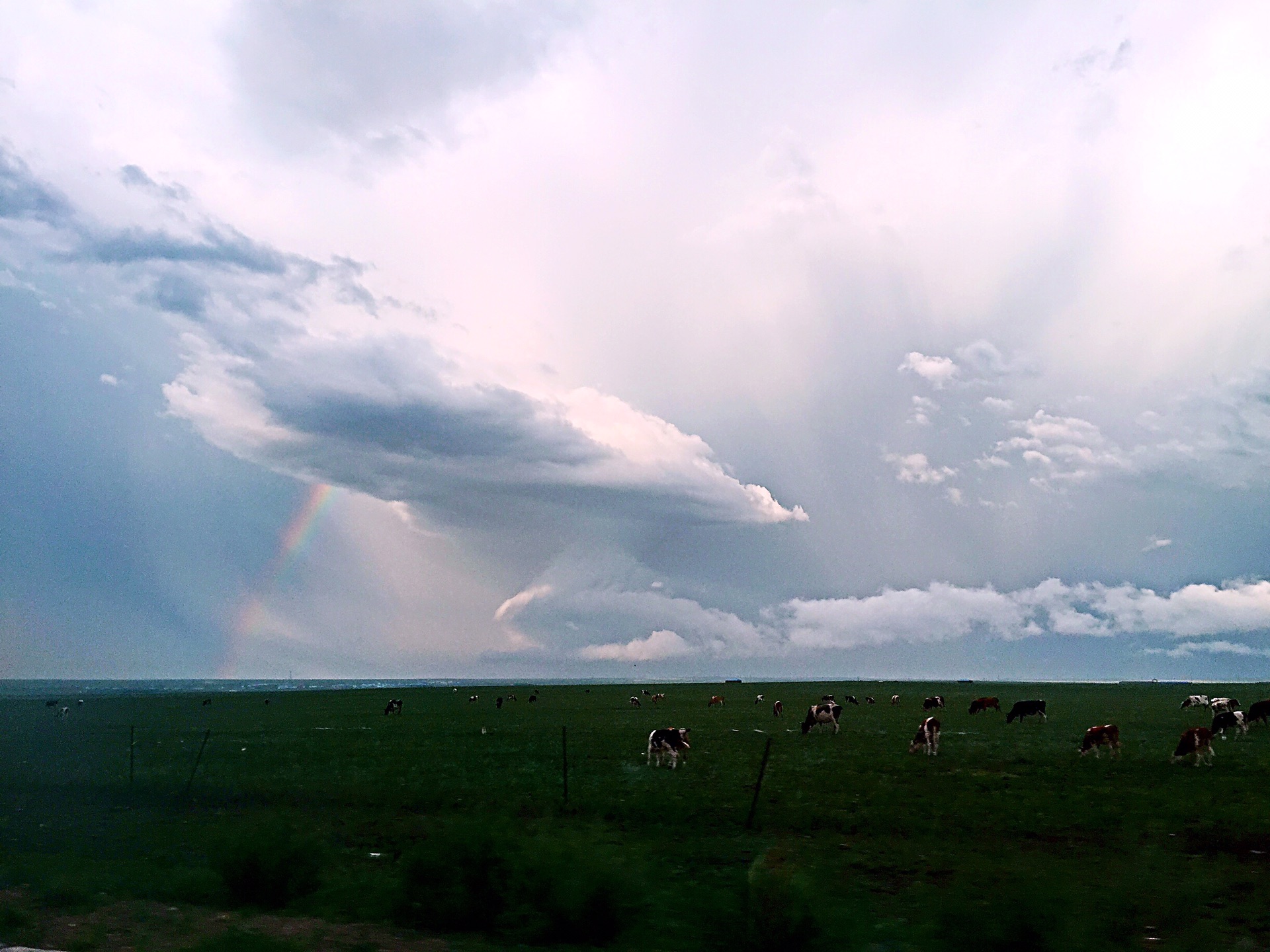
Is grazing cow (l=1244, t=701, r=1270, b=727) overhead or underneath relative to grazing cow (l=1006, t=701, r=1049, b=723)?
overhead

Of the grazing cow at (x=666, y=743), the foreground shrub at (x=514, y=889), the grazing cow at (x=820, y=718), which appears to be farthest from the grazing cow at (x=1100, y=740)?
the foreground shrub at (x=514, y=889)

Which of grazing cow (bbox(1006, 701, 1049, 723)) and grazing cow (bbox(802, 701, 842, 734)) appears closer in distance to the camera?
grazing cow (bbox(802, 701, 842, 734))

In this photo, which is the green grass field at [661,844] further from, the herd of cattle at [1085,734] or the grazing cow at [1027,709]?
the grazing cow at [1027,709]

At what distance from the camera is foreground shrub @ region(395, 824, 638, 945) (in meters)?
11.9

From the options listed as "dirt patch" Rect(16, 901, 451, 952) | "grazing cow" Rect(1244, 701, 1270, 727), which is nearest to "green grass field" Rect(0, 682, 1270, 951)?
"dirt patch" Rect(16, 901, 451, 952)

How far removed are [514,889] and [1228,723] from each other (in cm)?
4400

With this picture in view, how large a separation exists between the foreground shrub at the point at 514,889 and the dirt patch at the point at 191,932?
2.04 feet

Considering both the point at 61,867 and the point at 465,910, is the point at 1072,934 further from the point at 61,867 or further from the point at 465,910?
the point at 61,867

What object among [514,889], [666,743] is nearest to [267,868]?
[514,889]

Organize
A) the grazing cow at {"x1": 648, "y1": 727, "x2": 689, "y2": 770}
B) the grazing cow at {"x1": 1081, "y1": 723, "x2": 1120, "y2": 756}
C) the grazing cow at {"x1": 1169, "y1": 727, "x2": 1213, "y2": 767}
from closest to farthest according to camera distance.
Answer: the grazing cow at {"x1": 1169, "y1": 727, "x2": 1213, "y2": 767} → the grazing cow at {"x1": 648, "y1": 727, "x2": 689, "y2": 770} → the grazing cow at {"x1": 1081, "y1": 723, "x2": 1120, "y2": 756}

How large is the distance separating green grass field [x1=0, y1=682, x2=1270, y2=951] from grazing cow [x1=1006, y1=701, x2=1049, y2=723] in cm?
1657

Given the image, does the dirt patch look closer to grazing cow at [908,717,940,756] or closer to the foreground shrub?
the foreground shrub

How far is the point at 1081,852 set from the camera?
58.9ft

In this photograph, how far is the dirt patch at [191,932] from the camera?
11570 mm
